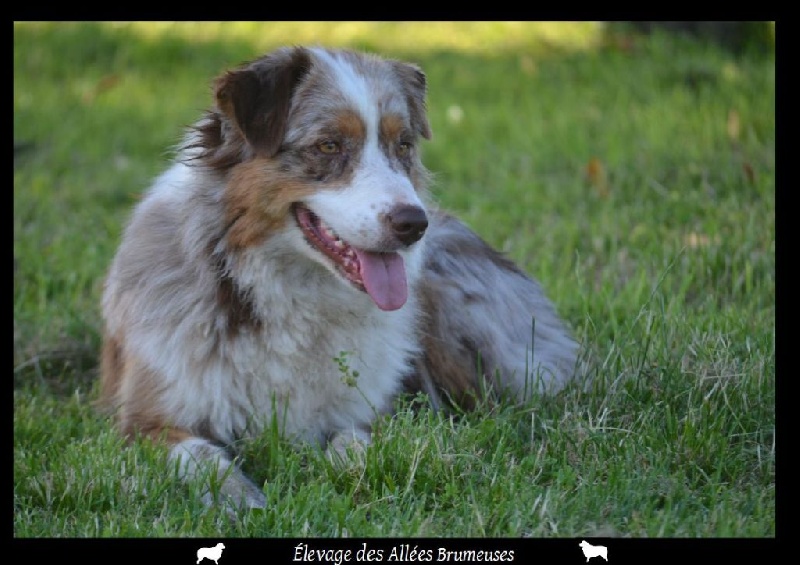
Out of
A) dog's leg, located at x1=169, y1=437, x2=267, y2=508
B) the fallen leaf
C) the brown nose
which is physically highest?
the brown nose

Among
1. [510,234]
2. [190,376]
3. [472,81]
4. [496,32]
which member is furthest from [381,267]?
[496,32]

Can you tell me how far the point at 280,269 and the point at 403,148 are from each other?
2.29 feet

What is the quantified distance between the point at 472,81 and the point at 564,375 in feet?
19.1

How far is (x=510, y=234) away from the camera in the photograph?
7.35 metres

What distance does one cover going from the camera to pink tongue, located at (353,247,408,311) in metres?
4.34

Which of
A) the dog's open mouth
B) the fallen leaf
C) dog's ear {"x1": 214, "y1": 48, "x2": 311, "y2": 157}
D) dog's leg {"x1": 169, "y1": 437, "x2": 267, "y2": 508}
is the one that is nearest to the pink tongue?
the dog's open mouth

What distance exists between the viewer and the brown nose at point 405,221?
4.16 m

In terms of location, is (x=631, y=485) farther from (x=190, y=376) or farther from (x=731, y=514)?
(x=190, y=376)
